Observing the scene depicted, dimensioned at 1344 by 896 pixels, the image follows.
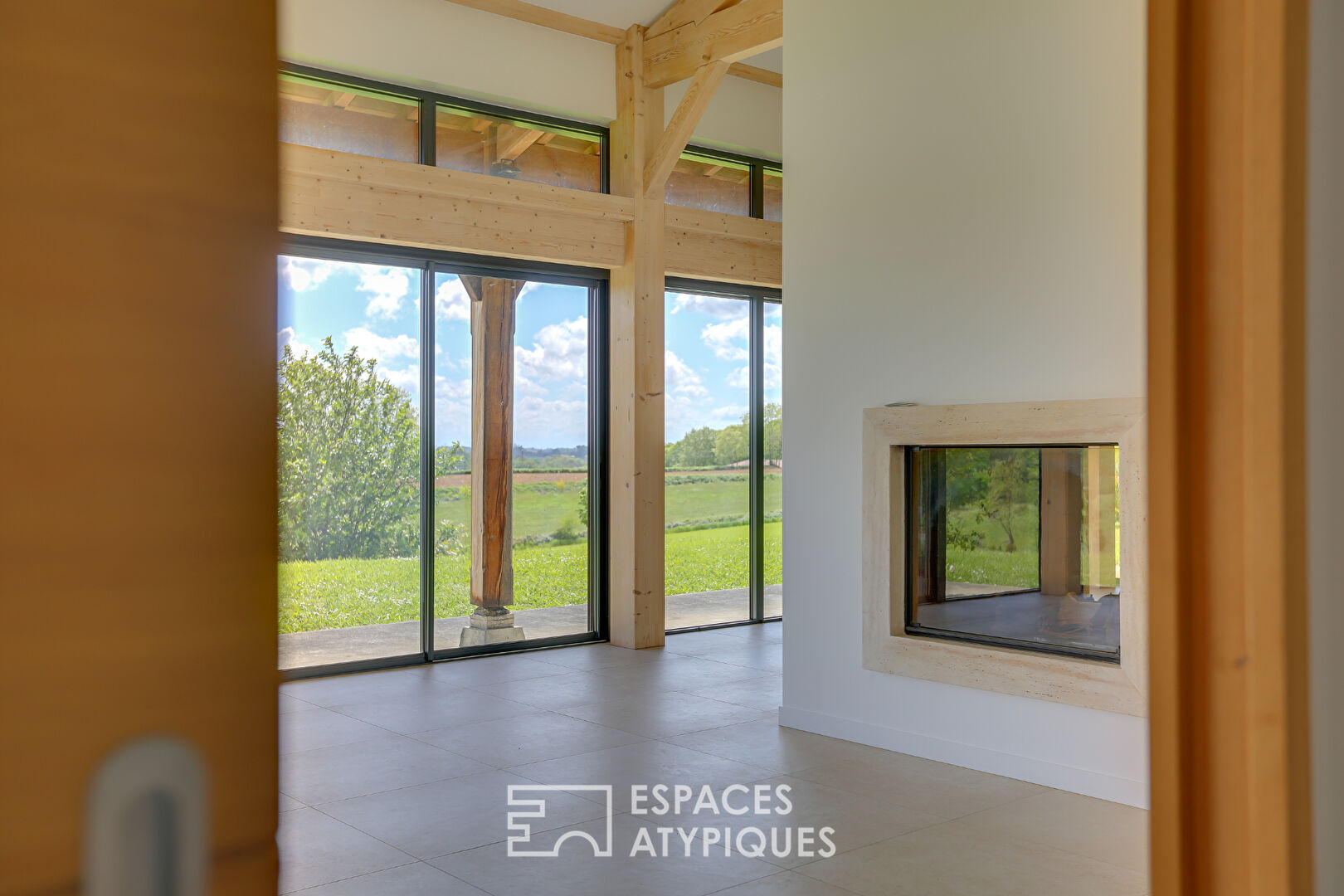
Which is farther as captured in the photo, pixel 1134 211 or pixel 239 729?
pixel 1134 211

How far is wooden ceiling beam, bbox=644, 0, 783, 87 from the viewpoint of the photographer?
566 cm

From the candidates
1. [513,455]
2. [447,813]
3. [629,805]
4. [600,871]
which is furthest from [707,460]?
[600,871]

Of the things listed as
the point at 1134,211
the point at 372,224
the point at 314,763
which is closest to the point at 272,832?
Answer: the point at 1134,211

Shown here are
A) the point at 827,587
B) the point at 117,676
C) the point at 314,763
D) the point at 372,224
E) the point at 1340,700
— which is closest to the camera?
the point at 117,676

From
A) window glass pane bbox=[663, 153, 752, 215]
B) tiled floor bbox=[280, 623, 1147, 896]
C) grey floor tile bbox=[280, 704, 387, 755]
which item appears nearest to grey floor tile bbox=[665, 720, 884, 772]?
tiled floor bbox=[280, 623, 1147, 896]

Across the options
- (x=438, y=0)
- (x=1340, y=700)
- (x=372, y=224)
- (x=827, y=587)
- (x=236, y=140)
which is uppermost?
(x=438, y=0)

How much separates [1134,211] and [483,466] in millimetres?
4058

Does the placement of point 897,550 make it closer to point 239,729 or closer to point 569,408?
point 569,408

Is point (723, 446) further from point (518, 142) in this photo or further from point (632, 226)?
point (518, 142)

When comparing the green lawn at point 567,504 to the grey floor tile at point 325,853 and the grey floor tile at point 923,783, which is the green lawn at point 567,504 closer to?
the grey floor tile at point 325,853

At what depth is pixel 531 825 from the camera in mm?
3307

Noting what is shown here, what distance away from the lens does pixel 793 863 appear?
2.99 metres

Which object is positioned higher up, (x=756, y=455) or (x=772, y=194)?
(x=772, y=194)

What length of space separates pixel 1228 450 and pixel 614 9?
6044 mm
